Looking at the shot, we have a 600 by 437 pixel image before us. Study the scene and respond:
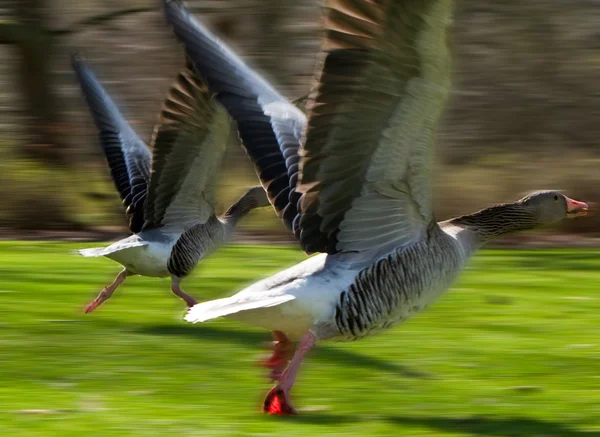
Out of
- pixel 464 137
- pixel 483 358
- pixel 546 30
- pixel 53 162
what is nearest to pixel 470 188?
pixel 464 137

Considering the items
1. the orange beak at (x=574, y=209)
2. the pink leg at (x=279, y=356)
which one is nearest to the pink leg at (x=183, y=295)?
the pink leg at (x=279, y=356)

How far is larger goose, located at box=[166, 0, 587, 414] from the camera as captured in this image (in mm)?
5152

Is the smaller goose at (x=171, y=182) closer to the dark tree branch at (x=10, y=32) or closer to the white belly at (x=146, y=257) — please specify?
the white belly at (x=146, y=257)

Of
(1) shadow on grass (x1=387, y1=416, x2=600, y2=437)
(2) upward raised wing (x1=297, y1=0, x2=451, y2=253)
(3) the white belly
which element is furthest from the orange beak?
(3) the white belly

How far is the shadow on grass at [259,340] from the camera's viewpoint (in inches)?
270

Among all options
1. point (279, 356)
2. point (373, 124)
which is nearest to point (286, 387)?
point (279, 356)

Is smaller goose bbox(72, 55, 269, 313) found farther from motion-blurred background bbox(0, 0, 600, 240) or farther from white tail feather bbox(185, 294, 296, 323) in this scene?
motion-blurred background bbox(0, 0, 600, 240)

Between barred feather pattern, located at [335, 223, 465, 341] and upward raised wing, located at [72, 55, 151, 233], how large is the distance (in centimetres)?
368

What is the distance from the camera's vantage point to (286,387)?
5.62 meters

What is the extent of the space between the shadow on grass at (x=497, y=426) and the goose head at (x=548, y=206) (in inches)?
51.1

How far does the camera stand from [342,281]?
19.1 ft

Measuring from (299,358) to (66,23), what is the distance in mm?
9945

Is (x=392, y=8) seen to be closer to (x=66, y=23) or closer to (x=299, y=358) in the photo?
(x=299, y=358)

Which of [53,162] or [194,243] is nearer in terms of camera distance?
[194,243]
